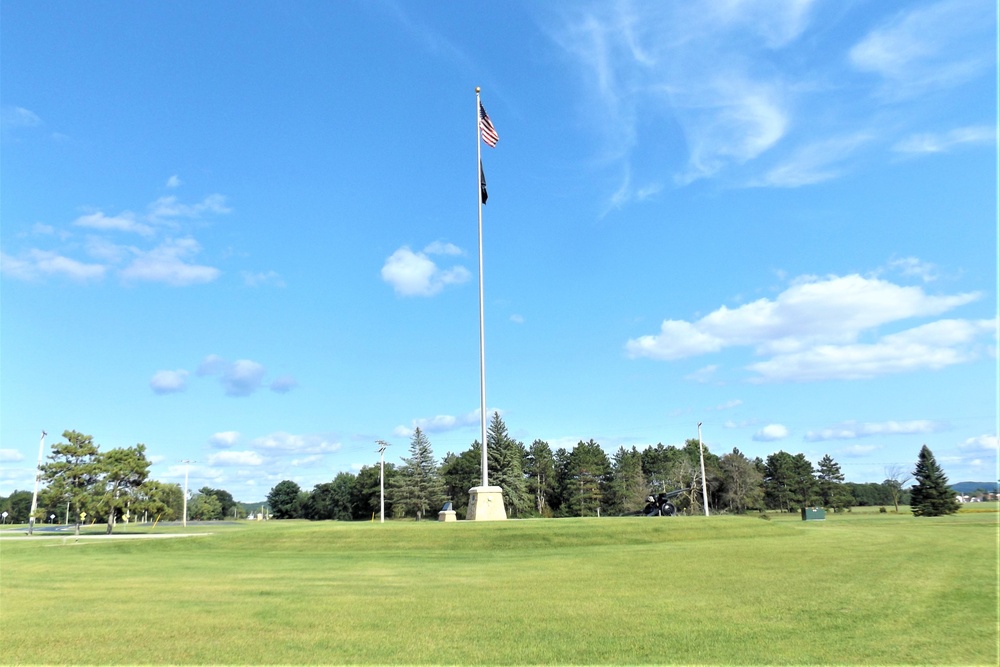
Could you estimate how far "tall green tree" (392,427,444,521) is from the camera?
8069 cm

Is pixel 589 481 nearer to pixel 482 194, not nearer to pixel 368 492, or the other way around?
pixel 368 492

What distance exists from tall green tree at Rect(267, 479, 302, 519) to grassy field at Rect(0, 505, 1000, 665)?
111 m

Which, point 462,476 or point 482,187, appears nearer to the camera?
point 482,187

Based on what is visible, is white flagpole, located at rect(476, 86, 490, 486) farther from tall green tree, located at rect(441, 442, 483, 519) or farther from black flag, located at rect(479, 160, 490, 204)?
tall green tree, located at rect(441, 442, 483, 519)

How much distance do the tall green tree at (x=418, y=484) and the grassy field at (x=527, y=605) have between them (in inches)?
2390

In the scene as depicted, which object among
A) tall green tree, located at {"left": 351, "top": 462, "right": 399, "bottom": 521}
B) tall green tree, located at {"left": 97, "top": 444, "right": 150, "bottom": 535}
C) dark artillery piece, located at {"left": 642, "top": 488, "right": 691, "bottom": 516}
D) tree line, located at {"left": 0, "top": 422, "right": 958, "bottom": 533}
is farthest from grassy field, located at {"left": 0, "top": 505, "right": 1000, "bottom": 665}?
tall green tree, located at {"left": 351, "top": 462, "right": 399, "bottom": 521}

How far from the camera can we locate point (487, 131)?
33.6 meters

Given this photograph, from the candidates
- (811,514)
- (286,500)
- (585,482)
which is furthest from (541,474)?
(286,500)

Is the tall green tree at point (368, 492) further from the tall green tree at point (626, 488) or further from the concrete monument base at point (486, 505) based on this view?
the concrete monument base at point (486, 505)

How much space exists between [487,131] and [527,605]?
27477 mm

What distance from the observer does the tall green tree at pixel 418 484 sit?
265ft

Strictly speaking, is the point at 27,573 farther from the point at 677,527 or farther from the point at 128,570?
the point at 677,527

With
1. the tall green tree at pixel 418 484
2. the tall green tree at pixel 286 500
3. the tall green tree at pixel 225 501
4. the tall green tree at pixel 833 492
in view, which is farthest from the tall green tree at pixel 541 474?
the tall green tree at pixel 225 501

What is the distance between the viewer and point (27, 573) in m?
17.6
